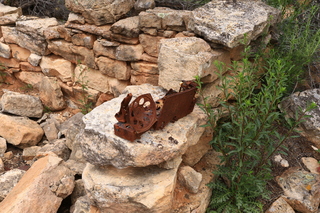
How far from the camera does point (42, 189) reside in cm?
329

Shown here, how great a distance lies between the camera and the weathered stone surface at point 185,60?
11.4ft

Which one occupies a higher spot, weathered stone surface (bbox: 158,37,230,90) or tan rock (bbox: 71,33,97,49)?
weathered stone surface (bbox: 158,37,230,90)

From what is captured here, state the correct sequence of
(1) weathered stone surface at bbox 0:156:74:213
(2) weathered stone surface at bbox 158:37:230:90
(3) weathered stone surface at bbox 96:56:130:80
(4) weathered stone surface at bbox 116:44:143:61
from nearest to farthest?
(1) weathered stone surface at bbox 0:156:74:213 < (2) weathered stone surface at bbox 158:37:230:90 < (4) weathered stone surface at bbox 116:44:143:61 < (3) weathered stone surface at bbox 96:56:130:80

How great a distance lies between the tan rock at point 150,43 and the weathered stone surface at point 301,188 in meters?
2.43

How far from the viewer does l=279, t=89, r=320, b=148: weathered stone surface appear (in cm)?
382

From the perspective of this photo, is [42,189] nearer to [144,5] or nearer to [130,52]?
[130,52]

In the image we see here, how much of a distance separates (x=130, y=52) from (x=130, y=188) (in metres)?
2.54

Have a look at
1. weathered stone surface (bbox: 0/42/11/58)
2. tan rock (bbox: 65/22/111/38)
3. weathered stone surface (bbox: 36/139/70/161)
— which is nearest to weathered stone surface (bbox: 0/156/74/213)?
weathered stone surface (bbox: 36/139/70/161)

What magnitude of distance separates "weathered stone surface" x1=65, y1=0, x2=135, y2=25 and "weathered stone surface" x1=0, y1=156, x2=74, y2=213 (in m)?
2.39

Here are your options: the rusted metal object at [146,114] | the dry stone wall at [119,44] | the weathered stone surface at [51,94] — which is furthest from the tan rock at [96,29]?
the rusted metal object at [146,114]

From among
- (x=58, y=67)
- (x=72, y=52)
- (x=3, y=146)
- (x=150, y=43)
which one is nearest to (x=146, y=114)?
(x=150, y=43)

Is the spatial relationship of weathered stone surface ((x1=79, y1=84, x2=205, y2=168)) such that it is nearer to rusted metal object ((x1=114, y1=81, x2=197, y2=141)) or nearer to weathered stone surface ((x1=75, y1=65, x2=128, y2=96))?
rusted metal object ((x1=114, y1=81, x2=197, y2=141))

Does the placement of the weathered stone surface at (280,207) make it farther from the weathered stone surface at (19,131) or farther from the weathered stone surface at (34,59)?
the weathered stone surface at (34,59)

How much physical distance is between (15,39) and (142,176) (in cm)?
453
